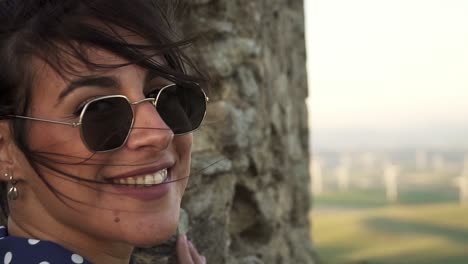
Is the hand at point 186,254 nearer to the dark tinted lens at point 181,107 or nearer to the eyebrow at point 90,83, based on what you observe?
the dark tinted lens at point 181,107

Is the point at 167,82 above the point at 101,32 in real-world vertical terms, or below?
below

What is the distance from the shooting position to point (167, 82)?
135 centimetres

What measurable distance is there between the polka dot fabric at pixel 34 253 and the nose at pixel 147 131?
25 centimetres

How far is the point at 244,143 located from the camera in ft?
8.25

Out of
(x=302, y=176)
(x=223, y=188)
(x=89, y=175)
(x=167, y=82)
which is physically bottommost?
(x=302, y=176)

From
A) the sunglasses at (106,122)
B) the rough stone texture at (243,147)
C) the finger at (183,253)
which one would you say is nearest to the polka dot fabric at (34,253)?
the sunglasses at (106,122)

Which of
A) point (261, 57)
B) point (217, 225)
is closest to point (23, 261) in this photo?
point (217, 225)

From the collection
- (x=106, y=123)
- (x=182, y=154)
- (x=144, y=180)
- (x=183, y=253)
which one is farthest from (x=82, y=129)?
(x=183, y=253)

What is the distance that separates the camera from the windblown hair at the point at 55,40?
1214mm

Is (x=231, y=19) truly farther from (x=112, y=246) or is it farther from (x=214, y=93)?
(x=112, y=246)

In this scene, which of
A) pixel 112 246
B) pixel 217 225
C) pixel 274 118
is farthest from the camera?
pixel 274 118

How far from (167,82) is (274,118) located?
1756 mm

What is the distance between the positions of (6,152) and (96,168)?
8.7 inches

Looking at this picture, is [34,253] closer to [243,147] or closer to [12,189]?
[12,189]
